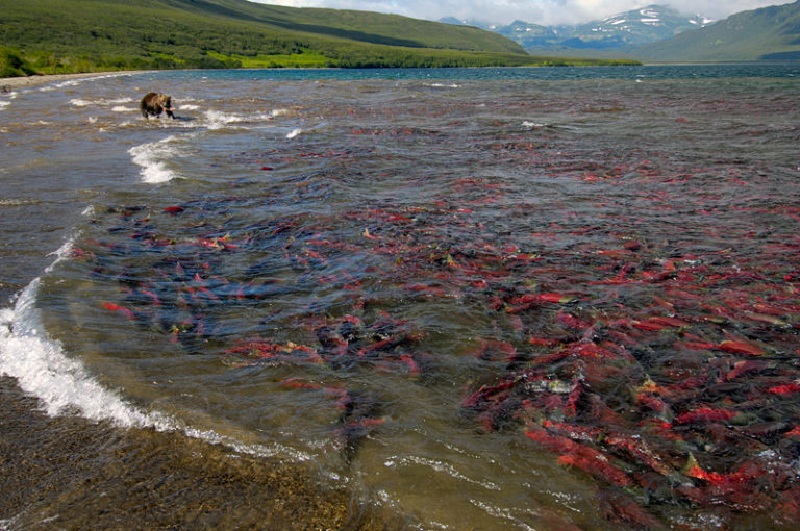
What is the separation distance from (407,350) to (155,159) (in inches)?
536

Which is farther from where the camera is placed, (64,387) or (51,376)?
(51,376)

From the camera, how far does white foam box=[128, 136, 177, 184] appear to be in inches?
543

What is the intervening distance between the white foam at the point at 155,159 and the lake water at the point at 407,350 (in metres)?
0.44

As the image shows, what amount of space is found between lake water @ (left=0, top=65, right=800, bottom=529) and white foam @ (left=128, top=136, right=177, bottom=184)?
0.44 meters

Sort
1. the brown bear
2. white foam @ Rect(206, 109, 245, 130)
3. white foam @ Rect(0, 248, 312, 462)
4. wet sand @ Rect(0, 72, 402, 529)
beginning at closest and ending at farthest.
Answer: wet sand @ Rect(0, 72, 402, 529)
white foam @ Rect(0, 248, 312, 462)
white foam @ Rect(206, 109, 245, 130)
the brown bear

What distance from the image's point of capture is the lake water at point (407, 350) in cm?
367

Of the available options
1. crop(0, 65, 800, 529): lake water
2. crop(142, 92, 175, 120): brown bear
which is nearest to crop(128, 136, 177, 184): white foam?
crop(0, 65, 800, 529): lake water

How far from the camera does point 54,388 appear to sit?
15.8 feet

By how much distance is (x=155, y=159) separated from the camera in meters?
16.1

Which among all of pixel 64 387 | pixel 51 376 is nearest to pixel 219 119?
pixel 51 376

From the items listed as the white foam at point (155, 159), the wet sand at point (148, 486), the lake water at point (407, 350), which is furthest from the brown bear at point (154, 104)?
the wet sand at point (148, 486)

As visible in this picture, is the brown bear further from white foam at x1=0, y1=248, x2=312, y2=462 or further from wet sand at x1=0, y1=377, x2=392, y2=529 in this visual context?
wet sand at x1=0, y1=377, x2=392, y2=529

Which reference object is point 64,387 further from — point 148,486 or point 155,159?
point 155,159

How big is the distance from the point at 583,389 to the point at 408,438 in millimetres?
1793
